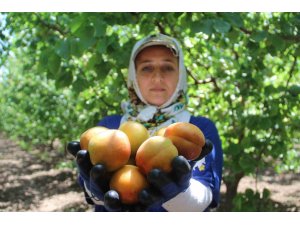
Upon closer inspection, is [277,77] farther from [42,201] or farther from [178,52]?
[42,201]

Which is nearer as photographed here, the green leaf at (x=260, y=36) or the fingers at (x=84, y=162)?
the fingers at (x=84, y=162)

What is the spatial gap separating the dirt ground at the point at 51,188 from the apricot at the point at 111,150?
3.87m

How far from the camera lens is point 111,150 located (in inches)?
40.2

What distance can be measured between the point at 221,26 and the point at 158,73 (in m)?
0.46

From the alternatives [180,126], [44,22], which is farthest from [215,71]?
A: [180,126]

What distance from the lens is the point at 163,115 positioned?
5.36 ft

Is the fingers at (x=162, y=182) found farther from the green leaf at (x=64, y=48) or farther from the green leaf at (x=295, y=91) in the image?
the green leaf at (x=295, y=91)

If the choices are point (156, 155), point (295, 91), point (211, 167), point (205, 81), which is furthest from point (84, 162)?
point (205, 81)

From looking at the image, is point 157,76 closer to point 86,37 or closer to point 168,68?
point 168,68

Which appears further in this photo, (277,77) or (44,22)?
(277,77)

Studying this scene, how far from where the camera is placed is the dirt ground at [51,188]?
17.0 feet

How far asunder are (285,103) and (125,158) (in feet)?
5.64

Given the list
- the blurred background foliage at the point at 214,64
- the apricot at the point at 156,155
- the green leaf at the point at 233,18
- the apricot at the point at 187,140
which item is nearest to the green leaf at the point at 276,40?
the blurred background foliage at the point at 214,64

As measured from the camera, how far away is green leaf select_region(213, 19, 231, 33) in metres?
1.78
